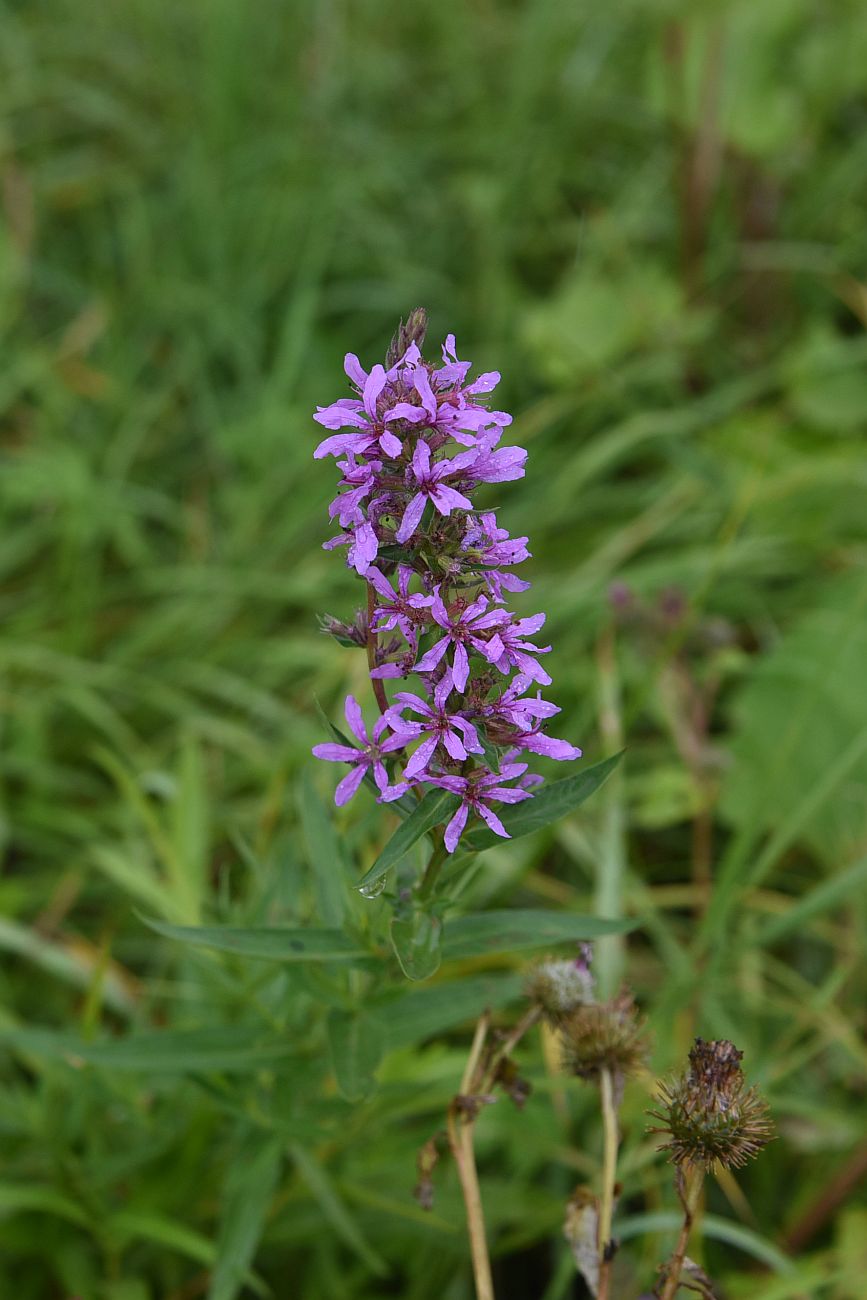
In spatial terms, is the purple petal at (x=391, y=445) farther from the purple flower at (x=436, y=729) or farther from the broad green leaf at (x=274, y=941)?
the broad green leaf at (x=274, y=941)

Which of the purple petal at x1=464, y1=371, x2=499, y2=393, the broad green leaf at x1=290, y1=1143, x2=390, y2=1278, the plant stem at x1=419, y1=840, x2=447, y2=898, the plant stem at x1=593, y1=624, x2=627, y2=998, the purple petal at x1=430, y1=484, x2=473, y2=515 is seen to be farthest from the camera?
the plant stem at x1=593, y1=624, x2=627, y2=998

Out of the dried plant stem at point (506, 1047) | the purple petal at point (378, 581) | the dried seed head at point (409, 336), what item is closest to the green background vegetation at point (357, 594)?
the dried plant stem at point (506, 1047)

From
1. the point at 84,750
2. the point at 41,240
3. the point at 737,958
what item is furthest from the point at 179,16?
the point at 737,958

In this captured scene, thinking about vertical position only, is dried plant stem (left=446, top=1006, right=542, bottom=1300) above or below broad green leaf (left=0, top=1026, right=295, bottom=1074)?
below

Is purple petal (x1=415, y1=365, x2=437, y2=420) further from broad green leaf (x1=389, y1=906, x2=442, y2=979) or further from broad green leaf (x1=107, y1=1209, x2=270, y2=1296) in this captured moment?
broad green leaf (x1=107, y1=1209, x2=270, y2=1296)

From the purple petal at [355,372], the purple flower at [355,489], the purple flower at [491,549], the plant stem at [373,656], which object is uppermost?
the purple petal at [355,372]

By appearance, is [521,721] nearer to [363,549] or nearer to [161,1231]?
[363,549]

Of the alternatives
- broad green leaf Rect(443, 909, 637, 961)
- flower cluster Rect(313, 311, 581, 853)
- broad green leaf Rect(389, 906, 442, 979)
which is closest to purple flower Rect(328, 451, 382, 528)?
flower cluster Rect(313, 311, 581, 853)
